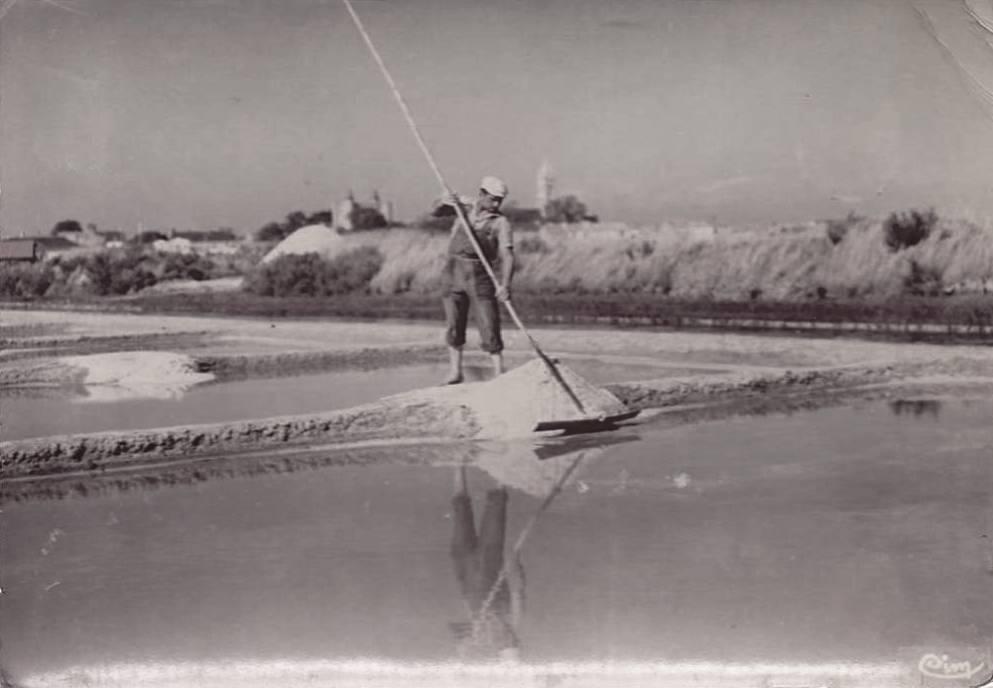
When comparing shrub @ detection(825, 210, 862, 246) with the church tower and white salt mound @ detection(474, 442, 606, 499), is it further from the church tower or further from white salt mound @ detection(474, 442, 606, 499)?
white salt mound @ detection(474, 442, 606, 499)

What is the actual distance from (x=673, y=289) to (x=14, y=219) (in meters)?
1.83

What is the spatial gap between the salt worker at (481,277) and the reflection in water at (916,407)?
1157mm

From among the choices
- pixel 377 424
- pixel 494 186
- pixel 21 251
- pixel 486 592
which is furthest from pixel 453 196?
pixel 21 251

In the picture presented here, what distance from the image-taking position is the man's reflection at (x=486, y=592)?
2.26 metres

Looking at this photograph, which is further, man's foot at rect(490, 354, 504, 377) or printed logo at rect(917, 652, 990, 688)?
man's foot at rect(490, 354, 504, 377)

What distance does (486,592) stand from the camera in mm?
2289

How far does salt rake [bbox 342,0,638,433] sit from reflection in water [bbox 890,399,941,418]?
2.68ft

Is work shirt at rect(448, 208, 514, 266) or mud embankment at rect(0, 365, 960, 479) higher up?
work shirt at rect(448, 208, 514, 266)

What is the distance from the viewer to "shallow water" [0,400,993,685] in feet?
7.45

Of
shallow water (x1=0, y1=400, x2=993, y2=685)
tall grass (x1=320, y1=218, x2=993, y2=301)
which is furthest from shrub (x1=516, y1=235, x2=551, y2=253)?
shallow water (x1=0, y1=400, x2=993, y2=685)

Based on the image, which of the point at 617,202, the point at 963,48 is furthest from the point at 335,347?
the point at 963,48

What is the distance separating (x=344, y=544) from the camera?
2.38 meters

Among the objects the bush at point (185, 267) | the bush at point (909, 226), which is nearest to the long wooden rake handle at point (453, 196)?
the bush at point (185, 267)

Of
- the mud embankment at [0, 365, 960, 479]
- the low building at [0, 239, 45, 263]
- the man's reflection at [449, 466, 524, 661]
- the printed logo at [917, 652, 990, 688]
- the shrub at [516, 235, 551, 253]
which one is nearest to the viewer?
the man's reflection at [449, 466, 524, 661]
